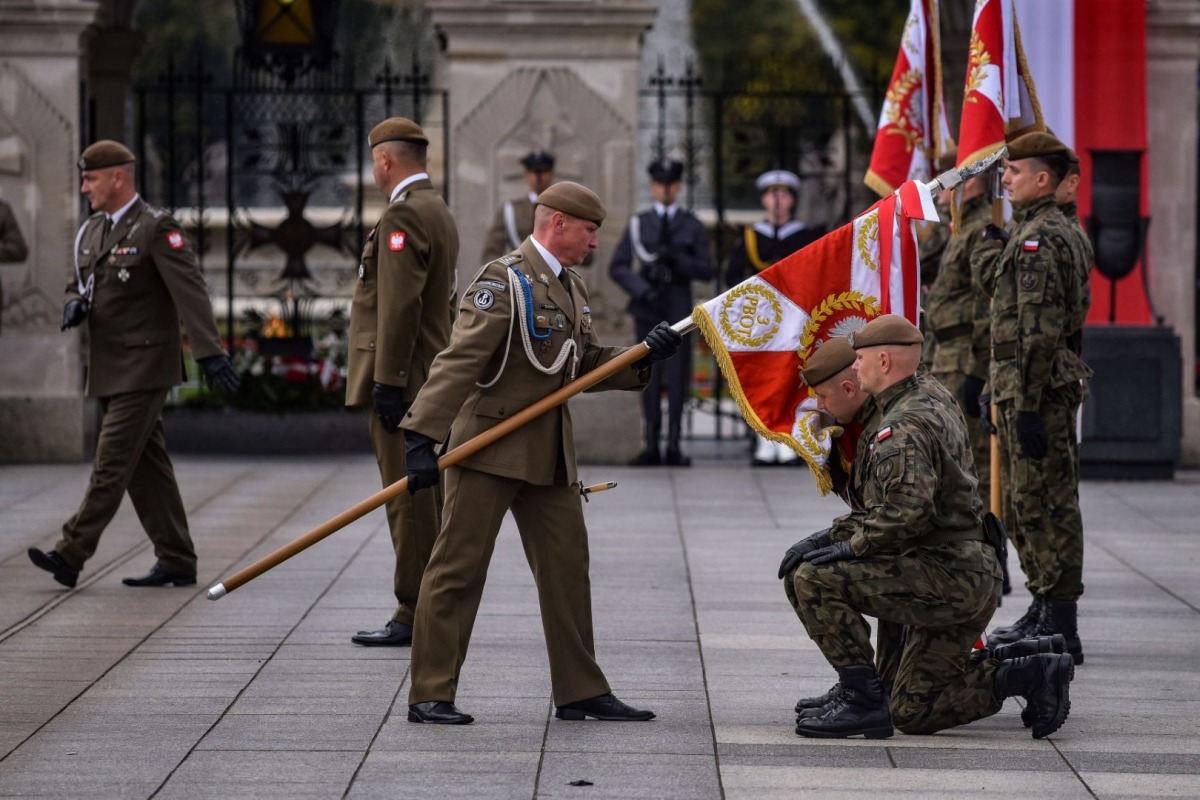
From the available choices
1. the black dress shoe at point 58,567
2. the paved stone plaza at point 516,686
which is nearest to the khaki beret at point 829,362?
the paved stone plaza at point 516,686

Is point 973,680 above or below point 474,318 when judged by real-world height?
below

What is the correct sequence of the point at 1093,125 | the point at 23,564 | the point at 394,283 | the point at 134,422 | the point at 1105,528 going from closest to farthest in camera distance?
the point at 394,283 → the point at 134,422 → the point at 23,564 → the point at 1105,528 → the point at 1093,125

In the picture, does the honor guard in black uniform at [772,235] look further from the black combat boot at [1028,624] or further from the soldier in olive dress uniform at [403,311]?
the soldier in olive dress uniform at [403,311]

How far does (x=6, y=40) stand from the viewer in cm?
1348

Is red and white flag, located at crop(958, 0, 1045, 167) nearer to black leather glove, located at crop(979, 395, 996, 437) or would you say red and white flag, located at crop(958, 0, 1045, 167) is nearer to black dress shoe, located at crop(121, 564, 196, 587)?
black leather glove, located at crop(979, 395, 996, 437)

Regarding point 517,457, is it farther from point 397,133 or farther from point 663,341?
point 397,133

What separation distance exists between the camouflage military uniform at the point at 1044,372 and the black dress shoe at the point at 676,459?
634cm

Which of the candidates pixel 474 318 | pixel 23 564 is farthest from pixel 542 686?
pixel 23 564

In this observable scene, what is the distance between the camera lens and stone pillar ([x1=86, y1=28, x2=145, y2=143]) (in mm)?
15695

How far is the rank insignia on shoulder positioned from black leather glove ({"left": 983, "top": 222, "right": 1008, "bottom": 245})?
2651 mm

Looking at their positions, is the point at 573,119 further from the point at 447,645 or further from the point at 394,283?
the point at 447,645

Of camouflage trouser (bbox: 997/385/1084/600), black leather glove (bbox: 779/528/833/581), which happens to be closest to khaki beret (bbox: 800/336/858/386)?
black leather glove (bbox: 779/528/833/581)

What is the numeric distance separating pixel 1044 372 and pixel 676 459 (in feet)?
21.9

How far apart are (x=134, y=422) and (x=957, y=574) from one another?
4335 mm
